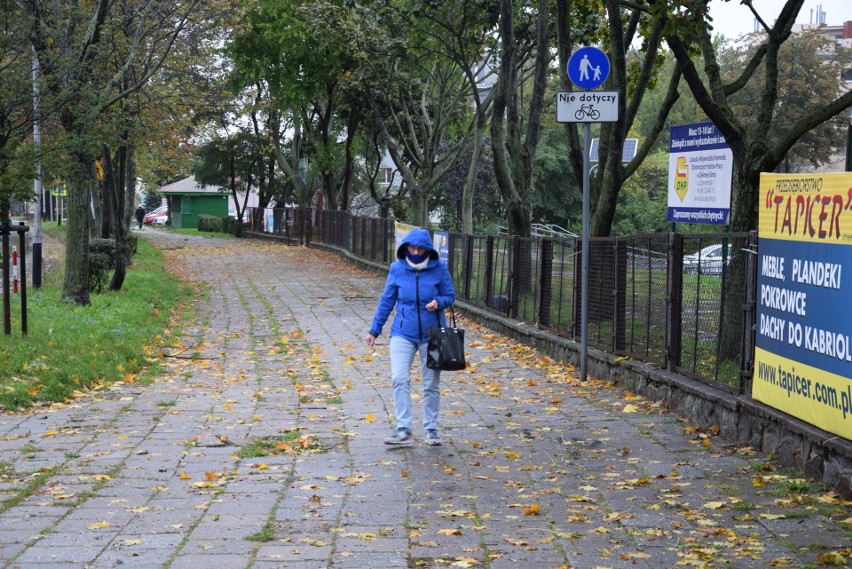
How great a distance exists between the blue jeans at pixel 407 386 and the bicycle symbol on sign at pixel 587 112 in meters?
4.11

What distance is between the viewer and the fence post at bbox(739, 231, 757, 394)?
831 cm

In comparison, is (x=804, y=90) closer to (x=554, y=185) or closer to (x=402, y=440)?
(x=554, y=185)

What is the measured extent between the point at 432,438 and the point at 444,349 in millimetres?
703

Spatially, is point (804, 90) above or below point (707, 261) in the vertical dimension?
above

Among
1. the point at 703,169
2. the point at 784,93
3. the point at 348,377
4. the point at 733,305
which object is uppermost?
the point at 784,93

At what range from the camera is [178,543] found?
5859 mm

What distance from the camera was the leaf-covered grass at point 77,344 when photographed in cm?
1084

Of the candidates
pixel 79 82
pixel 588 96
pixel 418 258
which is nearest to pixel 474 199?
pixel 79 82

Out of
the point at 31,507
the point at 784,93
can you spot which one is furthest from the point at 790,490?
the point at 784,93

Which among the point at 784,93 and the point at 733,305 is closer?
the point at 733,305

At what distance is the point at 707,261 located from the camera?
9.45 metres

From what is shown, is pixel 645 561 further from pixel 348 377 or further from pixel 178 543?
pixel 348 377

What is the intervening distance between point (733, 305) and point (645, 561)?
3938mm

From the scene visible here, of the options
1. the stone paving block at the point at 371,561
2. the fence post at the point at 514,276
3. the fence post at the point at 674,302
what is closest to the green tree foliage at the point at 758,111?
the fence post at the point at 674,302
